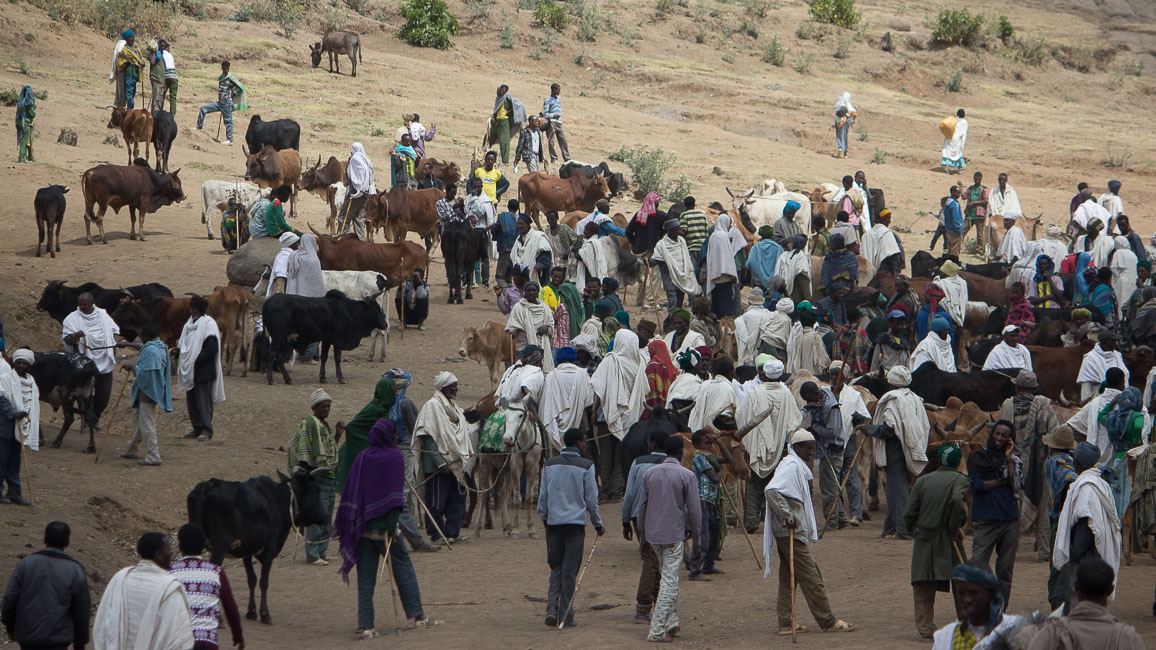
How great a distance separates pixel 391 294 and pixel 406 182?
5.05 metres

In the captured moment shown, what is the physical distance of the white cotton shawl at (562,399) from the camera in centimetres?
1307

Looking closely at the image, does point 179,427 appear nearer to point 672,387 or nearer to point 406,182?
point 672,387

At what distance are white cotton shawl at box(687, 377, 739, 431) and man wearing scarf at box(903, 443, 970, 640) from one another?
3.55 meters

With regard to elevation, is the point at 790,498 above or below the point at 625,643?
above

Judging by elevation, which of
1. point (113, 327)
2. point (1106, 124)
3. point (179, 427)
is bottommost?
point (179, 427)

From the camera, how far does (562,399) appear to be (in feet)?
42.9

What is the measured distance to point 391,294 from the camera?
1972cm

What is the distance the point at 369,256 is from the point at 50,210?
5568 millimetres

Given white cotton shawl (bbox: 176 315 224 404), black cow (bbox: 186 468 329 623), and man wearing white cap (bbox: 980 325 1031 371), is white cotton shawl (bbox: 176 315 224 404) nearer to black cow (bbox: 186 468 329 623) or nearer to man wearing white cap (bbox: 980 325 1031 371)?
black cow (bbox: 186 468 329 623)

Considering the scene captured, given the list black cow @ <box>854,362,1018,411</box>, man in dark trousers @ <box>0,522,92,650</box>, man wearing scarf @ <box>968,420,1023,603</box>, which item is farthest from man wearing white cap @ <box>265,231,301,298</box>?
man wearing scarf @ <box>968,420,1023,603</box>

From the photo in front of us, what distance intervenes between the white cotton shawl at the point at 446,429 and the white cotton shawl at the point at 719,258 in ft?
23.9

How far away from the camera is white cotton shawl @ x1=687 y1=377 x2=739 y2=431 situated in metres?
12.5

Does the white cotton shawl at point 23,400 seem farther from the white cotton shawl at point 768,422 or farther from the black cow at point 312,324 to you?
the white cotton shawl at point 768,422

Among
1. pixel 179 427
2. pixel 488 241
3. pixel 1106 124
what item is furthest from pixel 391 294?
pixel 1106 124
